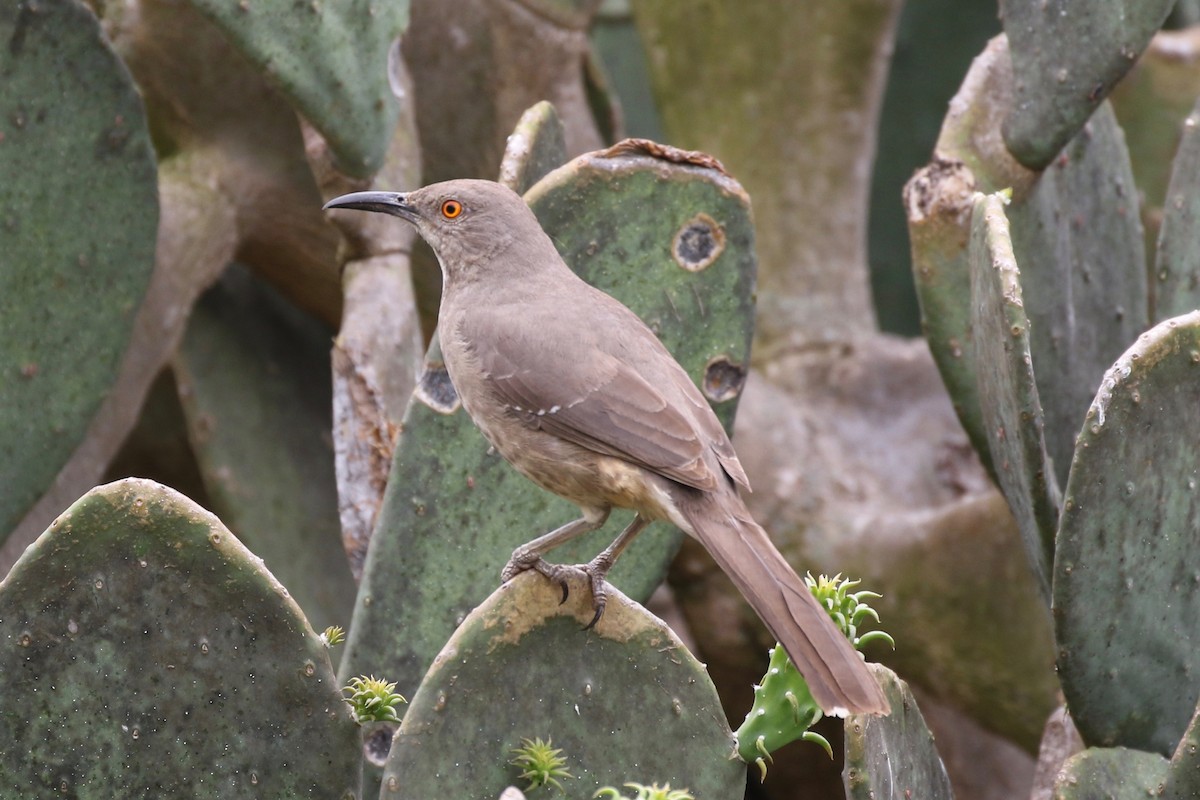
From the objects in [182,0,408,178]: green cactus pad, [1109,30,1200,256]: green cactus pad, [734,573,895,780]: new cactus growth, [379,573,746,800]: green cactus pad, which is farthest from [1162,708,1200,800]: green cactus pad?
[1109,30,1200,256]: green cactus pad

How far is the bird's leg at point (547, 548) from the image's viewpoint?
191 centimetres

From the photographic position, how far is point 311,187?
3.41 meters

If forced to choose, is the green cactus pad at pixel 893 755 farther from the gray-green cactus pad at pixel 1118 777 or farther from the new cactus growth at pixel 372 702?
the new cactus growth at pixel 372 702

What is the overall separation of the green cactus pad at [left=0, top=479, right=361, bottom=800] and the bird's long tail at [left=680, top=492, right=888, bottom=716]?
1.80ft

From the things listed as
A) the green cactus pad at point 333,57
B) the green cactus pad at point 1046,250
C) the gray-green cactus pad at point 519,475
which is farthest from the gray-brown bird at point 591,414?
the green cactus pad at point 1046,250

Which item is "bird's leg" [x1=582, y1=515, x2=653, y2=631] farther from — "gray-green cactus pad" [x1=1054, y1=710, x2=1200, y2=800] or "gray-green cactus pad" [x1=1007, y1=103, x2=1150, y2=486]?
"gray-green cactus pad" [x1=1007, y1=103, x2=1150, y2=486]

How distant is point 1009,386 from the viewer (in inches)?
84.7

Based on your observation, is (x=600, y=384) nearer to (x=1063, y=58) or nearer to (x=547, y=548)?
(x=547, y=548)

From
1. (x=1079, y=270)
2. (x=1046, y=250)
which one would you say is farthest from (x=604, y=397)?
(x=1079, y=270)

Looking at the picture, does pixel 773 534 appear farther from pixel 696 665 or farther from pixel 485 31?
pixel 696 665

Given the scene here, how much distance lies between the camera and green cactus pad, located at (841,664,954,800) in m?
1.76

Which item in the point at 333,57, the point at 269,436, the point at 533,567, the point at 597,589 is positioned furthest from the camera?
the point at 269,436

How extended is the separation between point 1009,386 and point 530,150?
0.89m

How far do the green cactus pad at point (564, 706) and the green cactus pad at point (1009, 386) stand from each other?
651 millimetres
